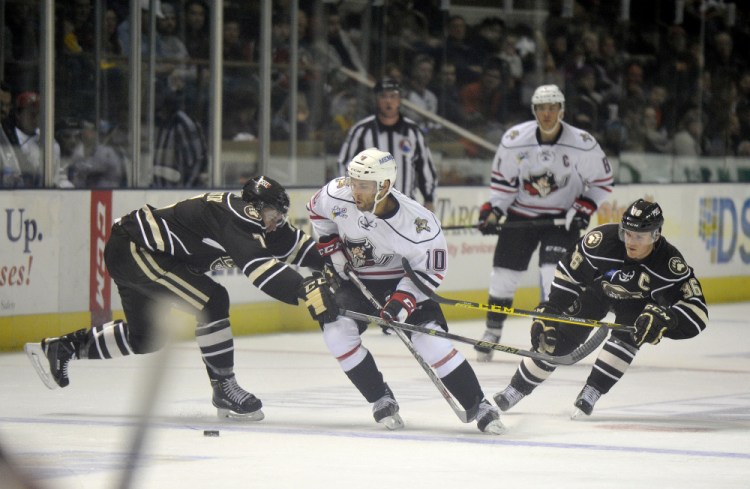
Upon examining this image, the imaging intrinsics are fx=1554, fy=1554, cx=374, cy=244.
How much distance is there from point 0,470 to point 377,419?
409 centimetres

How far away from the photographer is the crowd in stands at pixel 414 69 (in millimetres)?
8672

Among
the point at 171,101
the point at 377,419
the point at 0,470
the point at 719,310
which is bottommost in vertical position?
the point at 719,310

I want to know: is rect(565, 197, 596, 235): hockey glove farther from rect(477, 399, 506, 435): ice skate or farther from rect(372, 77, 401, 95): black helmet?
rect(477, 399, 506, 435): ice skate

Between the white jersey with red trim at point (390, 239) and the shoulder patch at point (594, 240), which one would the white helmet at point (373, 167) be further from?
the shoulder patch at point (594, 240)

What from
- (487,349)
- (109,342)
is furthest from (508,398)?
(487,349)

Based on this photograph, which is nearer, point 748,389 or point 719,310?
point 748,389

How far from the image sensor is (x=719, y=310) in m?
11.3

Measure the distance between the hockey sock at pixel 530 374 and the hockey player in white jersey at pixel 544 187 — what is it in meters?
1.81

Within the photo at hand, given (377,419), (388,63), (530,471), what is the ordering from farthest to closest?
1. (388,63)
2. (377,419)
3. (530,471)

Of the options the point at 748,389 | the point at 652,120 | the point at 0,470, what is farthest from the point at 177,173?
the point at 0,470

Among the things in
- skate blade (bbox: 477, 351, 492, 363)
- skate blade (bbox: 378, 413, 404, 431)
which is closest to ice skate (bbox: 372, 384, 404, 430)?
skate blade (bbox: 378, 413, 404, 431)

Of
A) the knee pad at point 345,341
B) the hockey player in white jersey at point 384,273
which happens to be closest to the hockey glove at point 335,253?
the hockey player in white jersey at point 384,273

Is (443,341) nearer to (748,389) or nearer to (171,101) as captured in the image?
(748,389)

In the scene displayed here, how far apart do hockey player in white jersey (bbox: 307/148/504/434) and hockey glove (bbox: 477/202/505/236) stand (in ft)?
7.51
